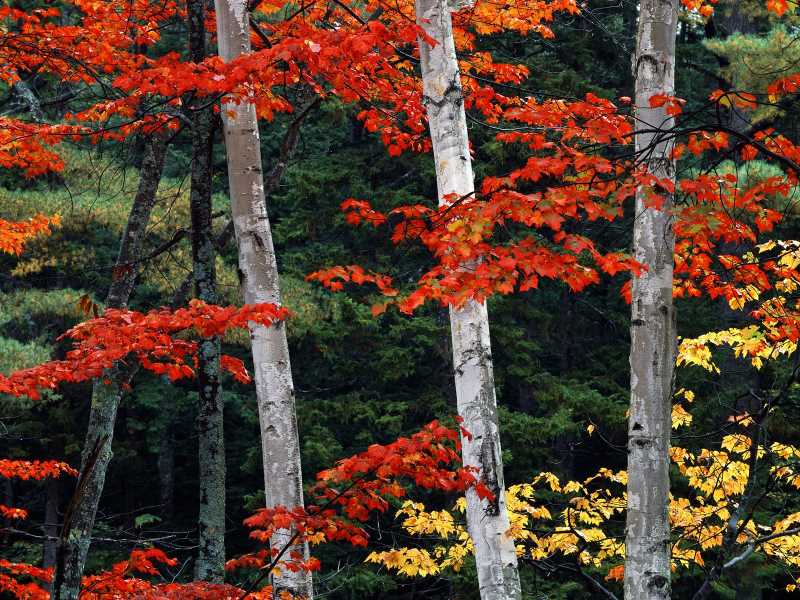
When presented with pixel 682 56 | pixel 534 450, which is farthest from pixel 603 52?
pixel 534 450

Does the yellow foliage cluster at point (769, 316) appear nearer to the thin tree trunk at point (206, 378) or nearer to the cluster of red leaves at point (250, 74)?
the cluster of red leaves at point (250, 74)

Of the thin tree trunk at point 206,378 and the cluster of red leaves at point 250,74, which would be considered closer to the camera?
the cluster of red leaves at point 250,74

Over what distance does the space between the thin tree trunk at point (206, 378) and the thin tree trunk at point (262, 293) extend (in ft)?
4.60

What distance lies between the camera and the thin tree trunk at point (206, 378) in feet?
18.6

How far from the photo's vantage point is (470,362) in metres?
3.70

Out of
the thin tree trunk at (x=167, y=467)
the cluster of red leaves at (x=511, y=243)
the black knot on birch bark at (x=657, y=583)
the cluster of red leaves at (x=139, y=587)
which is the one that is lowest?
the black knot on birch bark at (x=657, y=583)

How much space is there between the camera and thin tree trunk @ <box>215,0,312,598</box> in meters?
4.30

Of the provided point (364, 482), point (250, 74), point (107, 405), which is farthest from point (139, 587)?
point (250, 74)

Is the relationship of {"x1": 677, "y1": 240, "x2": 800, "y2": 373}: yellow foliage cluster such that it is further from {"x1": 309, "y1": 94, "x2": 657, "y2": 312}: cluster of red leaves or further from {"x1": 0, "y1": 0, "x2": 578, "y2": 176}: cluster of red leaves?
{"x1": 0, "y1": 0, "x2": 578, "y2": 176}: cluster of red leaves

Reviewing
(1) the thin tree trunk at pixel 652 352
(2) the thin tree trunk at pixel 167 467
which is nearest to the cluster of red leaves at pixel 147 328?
(1) the thin tree trunk at pixel 652 352

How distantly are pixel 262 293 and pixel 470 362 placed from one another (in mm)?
1298

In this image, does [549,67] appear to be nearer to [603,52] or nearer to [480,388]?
[603,52]

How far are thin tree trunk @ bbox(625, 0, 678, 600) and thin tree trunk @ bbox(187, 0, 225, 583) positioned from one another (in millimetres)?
3081

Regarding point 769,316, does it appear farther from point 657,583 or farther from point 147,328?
point 147,328
